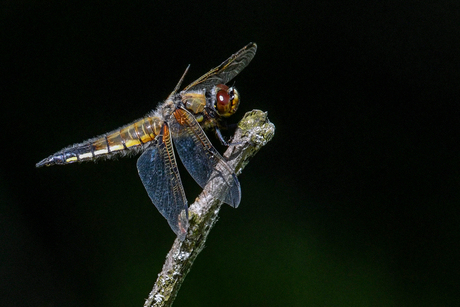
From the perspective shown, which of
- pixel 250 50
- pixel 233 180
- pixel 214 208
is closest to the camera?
pixel 214 208

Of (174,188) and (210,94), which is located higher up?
(210,94)

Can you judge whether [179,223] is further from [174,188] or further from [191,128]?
[191,128]

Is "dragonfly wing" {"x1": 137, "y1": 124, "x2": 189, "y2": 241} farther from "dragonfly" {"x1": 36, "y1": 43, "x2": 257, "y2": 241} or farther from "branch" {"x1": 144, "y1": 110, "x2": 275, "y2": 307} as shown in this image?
"branch" {"x1": 144, "y1": 110, "x2": 275, "y2": 307}

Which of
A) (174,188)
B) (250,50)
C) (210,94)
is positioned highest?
(250,50)

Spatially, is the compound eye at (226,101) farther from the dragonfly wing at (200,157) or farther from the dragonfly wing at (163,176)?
the dragonfly wing at (163,176)

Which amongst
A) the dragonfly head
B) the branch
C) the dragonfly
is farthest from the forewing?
the branch

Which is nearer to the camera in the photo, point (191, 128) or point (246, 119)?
point (246, 119)

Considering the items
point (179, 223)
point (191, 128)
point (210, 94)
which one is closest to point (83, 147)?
point (191, 128)
